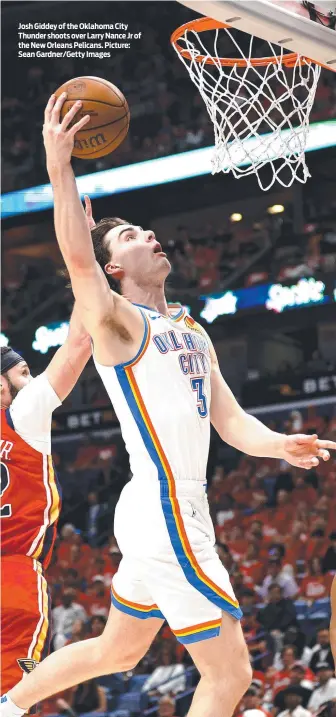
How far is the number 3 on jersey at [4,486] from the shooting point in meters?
4.73

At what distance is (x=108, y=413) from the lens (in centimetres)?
1562

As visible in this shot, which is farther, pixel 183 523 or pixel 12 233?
pixel 12 233

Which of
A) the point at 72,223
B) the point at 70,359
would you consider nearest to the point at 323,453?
the point at 72,223

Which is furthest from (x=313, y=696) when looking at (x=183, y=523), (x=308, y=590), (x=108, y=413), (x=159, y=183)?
(x=159, y=183)

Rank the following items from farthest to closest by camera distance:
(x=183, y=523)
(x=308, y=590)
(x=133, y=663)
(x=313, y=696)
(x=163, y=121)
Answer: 1. (x=163, y=121)
2. (x=308, y=590)
3. (x=313, y=696)
4. (x=133, y=663)
5. (x=183, y=523)

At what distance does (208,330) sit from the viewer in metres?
15.6

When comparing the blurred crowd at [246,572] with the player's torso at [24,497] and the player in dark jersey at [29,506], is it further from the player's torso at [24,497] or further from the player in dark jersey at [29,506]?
the player's torso at [24,497]

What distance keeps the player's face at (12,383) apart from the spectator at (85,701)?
5.22m

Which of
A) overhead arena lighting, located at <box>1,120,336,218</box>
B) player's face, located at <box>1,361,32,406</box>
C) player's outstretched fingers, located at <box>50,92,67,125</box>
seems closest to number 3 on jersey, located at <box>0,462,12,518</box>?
player's face, located at <box>1,361,32,406</box>

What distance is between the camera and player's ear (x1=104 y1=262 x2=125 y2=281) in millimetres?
4207

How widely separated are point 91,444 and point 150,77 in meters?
6.41

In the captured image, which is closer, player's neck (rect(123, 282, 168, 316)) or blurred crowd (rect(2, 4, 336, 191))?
player's neck (rect(123, 282, 168, 316))

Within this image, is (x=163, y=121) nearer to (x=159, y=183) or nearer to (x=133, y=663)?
(x=159, y=183)

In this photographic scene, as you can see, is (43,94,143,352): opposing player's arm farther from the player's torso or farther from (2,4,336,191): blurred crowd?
(2,4,336,191): blurred crowd
